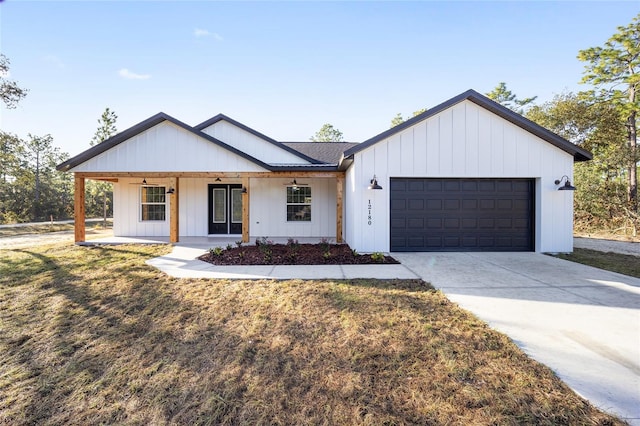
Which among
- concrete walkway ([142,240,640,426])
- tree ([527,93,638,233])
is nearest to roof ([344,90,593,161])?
concrete walkway ([142,240,640,426])

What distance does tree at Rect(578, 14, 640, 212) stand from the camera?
43.1 feet

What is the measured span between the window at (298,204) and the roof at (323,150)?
79.0 inches

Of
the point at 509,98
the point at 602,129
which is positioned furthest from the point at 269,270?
the point at 509,98

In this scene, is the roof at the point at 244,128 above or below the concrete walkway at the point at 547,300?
above

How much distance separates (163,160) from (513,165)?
38.6ft

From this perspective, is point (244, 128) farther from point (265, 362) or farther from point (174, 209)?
point (265, 362)

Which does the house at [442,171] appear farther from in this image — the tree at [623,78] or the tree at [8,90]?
the tree at [623,78]

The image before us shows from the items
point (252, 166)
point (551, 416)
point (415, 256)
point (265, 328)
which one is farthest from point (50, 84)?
point (551, 416)

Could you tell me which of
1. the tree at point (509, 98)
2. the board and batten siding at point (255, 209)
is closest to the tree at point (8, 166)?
the board and batten siding at point (255, 209)

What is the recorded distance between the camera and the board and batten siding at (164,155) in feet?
31.0

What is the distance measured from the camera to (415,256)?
7.77 m

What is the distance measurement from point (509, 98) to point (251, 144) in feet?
99.6

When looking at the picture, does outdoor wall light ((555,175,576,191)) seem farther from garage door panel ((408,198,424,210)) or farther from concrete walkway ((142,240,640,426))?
garage door panel ((408,198,424,210))

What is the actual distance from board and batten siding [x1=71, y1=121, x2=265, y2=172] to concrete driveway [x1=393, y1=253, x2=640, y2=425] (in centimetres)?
741
